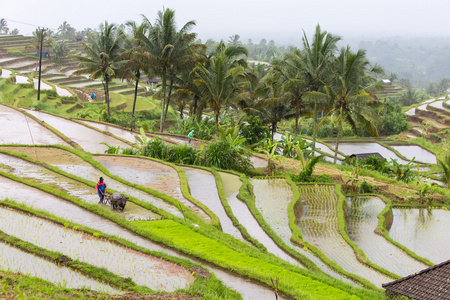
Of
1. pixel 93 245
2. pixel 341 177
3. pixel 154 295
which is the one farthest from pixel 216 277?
pixel 341 177

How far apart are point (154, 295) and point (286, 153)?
13989 mm

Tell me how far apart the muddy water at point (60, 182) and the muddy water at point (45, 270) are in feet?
9.53

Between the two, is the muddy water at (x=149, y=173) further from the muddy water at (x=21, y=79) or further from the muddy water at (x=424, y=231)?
the muddy water at (x=21, y=79)

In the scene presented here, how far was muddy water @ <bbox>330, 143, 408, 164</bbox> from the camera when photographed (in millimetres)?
28656

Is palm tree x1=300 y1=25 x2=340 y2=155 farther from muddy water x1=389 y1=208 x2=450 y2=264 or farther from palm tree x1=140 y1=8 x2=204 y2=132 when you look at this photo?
muddy water x1=389 y1=208 x2=450 y2=264

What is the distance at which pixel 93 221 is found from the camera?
10.4 metres

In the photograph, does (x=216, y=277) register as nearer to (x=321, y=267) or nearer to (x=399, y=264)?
(x=321, y=267)

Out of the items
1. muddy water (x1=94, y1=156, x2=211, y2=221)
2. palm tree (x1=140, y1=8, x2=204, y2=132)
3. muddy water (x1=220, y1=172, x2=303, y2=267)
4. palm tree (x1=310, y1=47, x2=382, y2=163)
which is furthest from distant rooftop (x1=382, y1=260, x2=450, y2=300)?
palm tree (x1=140, y1=8, x2=204, y2=132)

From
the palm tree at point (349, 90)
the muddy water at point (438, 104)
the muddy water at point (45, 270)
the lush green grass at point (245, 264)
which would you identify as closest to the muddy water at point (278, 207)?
the lush green grass at point (245, 264)

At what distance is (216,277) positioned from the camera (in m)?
8.05

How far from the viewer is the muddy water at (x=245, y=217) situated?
10.4 metres

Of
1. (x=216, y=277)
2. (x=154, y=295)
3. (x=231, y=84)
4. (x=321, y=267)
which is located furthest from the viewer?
(x=231, y=84)

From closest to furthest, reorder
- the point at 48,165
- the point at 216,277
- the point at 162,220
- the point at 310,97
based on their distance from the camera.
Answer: the point at 216,277 < the point at 162,220 < the point at 48,165 < the point at 310,97

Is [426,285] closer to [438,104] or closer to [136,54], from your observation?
[136,54]
